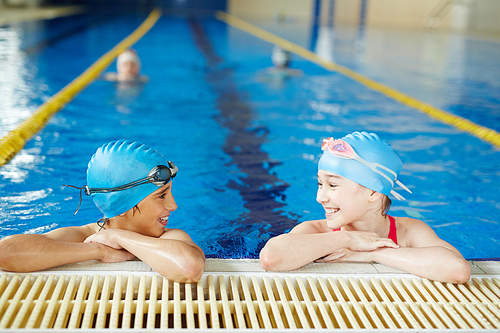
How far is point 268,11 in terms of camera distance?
105 ft

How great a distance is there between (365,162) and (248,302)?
0.79 metres

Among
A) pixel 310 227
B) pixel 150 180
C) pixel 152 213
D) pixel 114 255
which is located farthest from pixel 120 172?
pixel 310 227

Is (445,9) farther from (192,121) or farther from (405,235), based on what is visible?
(405,235)

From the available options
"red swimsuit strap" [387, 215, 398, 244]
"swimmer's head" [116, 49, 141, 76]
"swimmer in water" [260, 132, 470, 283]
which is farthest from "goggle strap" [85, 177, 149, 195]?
"swimmer's head" [116, 49, 141, 76]

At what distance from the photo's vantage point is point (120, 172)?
1.97 m

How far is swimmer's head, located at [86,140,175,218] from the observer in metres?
1.97

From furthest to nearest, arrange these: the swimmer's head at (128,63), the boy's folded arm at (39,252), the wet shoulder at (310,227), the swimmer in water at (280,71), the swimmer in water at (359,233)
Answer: the swimmer in water at (280,71) → the swimmer's head at (128,63) → the wet shoulder at (310,227) → the swimmer in water at (359,233) → the boy's folded arm at (39,252)

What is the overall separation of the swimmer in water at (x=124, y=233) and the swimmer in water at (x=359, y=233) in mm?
393

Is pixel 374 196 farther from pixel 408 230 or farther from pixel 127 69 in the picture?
pixel 127 69

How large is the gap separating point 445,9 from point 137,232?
1067 inches

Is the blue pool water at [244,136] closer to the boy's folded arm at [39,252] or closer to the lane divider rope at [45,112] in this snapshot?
the lane divider rope at [45,112]

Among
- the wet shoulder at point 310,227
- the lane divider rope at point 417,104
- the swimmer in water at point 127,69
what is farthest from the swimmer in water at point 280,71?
the wet shoulder at point 310,227

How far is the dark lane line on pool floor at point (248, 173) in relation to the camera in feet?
9.70

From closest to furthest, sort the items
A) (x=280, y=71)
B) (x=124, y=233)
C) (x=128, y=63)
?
(x=124, y=233) < (x=128, y=63) < (x=280, y=71)
